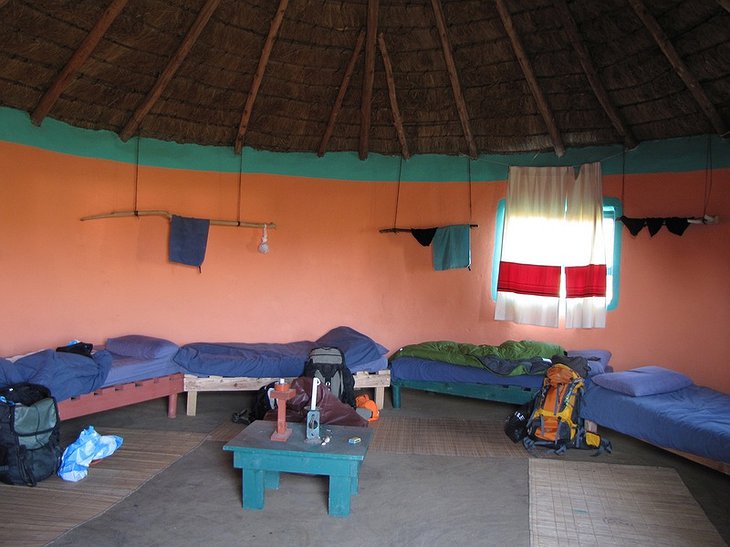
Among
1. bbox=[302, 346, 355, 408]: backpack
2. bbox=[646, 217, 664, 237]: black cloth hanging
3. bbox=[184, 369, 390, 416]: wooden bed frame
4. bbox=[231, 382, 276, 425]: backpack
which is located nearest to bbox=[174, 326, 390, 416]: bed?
bbox=[184, 369, 390, 416]: wooden bed frame

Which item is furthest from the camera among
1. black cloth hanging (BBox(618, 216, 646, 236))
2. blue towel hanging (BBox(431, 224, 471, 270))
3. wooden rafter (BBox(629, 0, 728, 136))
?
blue towel hanging (BBox(431, 224, 471, 270))

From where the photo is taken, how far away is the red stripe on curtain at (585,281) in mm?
6152

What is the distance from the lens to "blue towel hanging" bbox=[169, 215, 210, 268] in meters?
6.49

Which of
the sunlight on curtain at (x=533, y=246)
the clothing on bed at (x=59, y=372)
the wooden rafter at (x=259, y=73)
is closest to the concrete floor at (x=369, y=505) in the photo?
the clothing on bed at (x=59, y=372)

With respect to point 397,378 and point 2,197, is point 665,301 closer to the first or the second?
point 397,378

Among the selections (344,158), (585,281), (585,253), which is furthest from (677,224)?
(344,158)

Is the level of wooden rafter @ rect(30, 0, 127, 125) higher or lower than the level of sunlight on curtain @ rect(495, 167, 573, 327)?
higher

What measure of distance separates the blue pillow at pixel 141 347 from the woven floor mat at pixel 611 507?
11.8 feet

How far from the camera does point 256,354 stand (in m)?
6.07

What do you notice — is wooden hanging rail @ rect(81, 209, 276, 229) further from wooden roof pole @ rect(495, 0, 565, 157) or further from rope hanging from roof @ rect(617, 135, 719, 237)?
rope hanging from roof @ rect(617, 135, 719, 237)

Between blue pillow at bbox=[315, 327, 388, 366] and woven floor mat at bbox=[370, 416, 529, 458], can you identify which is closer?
woven floor mat at bbox=[370, 416, 529, 458]

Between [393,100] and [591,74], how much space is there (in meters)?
2.04

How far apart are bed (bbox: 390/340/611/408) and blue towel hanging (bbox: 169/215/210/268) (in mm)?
2502

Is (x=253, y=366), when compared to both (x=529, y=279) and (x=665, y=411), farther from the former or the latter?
(x=665, y=411)
